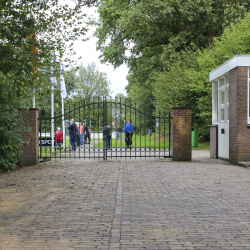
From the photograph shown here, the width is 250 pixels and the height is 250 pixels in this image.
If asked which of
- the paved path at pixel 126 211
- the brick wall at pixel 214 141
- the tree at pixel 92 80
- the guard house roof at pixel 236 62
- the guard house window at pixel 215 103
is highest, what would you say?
the tree at pixel 92 80

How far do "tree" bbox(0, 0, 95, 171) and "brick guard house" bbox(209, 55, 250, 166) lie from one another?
18.4 feet

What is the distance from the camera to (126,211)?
5938 mm

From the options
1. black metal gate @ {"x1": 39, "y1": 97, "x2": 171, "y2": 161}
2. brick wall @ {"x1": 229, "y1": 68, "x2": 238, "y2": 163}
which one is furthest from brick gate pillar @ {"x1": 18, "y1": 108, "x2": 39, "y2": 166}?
brick wall @ {"x1": 229, "y1": 68, "x2": 238, "y2": 163}

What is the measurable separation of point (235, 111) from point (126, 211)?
8.14m

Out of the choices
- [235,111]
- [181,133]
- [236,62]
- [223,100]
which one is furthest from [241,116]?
[223,100]

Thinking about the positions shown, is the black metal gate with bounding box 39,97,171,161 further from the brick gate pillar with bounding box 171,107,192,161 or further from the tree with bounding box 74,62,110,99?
the tree with bounding box 74,62,110,99

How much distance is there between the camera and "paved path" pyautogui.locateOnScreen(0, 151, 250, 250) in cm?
445

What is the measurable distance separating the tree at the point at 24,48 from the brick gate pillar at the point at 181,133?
492cm

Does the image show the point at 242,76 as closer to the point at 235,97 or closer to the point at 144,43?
the point at 235,97

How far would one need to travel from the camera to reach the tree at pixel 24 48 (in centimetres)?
1002

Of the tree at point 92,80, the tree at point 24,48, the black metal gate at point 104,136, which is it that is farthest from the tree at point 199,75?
the tree at point 92,80

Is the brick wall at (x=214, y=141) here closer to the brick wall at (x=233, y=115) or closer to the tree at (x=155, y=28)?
the brick wall at (x=233, y=115)

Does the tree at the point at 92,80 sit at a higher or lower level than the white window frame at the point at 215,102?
higher

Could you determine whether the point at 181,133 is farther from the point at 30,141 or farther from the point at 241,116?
the point at 30,141
